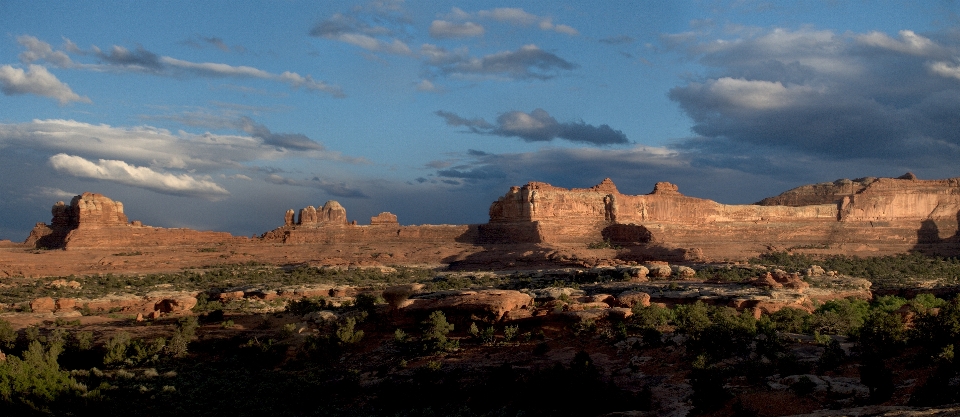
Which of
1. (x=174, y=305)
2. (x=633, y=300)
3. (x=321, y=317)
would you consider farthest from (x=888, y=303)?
(x=174, y=305)

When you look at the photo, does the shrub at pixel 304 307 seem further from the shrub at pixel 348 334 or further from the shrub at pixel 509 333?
the shrub at pixel 509 333

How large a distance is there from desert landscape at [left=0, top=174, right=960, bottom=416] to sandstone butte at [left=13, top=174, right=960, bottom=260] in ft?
19.3

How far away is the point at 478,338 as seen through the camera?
634 inches

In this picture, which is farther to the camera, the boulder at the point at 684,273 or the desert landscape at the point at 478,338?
the boulder at the point at 684,273

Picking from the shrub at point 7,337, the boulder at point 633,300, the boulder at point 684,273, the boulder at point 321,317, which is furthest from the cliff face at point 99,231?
the boulder at point 633,300

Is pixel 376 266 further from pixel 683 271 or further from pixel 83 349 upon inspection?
pixel 83 349

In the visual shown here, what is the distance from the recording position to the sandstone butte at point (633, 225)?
161ft

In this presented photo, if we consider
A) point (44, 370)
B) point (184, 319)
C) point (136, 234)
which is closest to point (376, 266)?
point (136, 234)

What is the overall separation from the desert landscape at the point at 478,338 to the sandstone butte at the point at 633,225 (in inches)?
231

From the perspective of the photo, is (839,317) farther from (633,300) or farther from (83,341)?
(83,341)

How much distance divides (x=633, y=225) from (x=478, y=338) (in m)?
36.7

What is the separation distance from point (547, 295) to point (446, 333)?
4509 millimetres

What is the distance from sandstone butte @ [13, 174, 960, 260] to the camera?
161ft

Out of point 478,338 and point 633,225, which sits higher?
point 633,225
